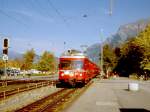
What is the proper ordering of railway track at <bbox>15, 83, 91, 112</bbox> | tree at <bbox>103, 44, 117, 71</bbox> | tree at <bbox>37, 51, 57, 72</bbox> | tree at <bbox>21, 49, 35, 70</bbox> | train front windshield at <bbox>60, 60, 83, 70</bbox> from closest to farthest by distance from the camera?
1. railway track at <bbox>15, 83, 91, 112</bbox>
2. train front windshield at <bbox>60, 60, 83, 70</bbox>
3. tree at <bbox>103, 44, 117, 71</bbox>
4. tree at <bbox>21, 49, 35, 70</bbox>
5. tree at <bbox>37, 51, 57, 72</bbox>

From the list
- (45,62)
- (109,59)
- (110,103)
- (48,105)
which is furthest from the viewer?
(45,62)

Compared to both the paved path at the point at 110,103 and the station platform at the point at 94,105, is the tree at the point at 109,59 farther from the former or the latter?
the station platform at the point at 94,105

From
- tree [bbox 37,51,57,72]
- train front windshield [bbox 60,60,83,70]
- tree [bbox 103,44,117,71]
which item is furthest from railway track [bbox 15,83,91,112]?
tree [bbox 37,51,57,72]

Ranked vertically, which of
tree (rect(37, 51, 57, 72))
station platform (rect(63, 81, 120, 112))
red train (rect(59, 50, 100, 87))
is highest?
tree (rect(37, 51, 57, 72))

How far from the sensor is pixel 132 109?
62.6 feet

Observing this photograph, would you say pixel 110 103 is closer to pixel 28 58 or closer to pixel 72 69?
pixel 72 69

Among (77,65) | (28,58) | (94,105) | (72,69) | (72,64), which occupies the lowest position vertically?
(94,105)

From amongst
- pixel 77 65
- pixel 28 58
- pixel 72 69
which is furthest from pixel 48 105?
pixel 28 58

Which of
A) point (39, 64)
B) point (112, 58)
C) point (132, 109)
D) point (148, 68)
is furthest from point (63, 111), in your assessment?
point (39, 64)

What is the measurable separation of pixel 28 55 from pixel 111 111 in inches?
4481

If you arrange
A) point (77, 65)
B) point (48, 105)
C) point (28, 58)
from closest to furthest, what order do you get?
point (48, 105), point (77, 65), point (28, 58)

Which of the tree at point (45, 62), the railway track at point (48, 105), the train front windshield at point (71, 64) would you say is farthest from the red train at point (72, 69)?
the tree at point (45, 62)

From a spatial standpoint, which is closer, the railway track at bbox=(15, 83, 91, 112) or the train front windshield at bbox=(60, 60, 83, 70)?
the railway track at bbox=(15, 83, 91, 112)

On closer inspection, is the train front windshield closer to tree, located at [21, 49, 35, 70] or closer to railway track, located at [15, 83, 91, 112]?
railway track, located at [15, 83, 91, 112]
